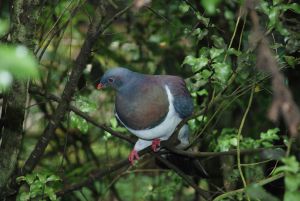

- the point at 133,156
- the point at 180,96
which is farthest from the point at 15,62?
the point at 133,156

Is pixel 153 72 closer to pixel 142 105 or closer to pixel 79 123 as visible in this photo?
pixel 142 105

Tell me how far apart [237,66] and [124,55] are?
2.40 meters

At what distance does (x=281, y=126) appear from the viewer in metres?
3.77

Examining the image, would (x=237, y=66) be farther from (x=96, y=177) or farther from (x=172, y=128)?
(x=96, y=177)

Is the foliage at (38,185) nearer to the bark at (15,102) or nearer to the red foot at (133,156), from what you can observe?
the bark at (15,102)

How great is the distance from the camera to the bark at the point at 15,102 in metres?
2.76

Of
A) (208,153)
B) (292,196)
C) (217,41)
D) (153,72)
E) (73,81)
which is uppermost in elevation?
(153,72)

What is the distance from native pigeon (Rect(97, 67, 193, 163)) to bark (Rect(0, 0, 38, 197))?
60 centimetres

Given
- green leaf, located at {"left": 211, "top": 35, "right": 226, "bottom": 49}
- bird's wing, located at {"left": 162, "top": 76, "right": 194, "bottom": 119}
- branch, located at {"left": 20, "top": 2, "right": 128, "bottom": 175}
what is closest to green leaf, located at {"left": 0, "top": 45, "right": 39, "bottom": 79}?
branch, located at {"left": 20, "top": 2, "right": 128, "bottom": 175}

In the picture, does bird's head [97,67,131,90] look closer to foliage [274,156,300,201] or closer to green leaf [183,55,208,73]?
green leaf [183,55,208,73]

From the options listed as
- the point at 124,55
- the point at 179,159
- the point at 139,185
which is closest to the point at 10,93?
the point at 179,159

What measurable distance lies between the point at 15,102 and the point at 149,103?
0.74m

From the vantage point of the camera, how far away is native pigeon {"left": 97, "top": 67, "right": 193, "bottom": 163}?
3.22m

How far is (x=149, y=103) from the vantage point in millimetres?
3240
